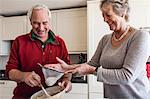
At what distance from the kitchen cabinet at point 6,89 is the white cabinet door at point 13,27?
2.50ft

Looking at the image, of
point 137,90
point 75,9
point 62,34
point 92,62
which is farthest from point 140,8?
point 137,90

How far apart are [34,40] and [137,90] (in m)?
0.73

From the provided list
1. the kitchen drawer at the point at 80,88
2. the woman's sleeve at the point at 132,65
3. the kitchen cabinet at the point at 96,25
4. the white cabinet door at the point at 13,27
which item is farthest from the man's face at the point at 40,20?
the white cabinet door at the point at 13,27

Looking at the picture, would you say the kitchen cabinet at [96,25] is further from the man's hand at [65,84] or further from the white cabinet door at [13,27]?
the man's hand at [65,84]

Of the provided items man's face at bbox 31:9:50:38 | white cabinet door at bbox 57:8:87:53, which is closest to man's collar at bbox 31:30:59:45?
man's face at bbox 31:9:50:38

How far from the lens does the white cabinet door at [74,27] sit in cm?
334

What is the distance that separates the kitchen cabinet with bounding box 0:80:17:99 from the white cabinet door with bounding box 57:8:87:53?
1.01 m

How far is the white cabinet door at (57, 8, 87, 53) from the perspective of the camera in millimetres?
3340

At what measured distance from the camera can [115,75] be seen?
1.19m

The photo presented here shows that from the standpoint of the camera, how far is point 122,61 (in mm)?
1262

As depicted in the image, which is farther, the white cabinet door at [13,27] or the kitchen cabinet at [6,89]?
the white cabinet door at [13,27]

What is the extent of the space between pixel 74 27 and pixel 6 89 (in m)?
1.36

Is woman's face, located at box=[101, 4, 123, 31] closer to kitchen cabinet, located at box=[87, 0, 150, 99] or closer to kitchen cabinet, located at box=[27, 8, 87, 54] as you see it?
kitchen cabinet, located at box=[87, 0, 150, 99]

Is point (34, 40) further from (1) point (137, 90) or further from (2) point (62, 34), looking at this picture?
(2) point (62, 34)
